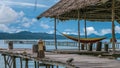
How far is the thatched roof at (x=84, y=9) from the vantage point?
53.2 feet

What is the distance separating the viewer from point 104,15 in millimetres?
21500

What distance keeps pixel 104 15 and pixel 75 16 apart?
1.59 m

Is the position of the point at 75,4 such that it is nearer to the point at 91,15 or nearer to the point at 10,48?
the point at 91,15

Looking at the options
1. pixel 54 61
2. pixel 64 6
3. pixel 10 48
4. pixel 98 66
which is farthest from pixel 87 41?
pixel 98 66

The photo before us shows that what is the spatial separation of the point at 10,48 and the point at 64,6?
5281 millimetres

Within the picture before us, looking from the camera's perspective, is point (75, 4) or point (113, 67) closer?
point (113, 67)

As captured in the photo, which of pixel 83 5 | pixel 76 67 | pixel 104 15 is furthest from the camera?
pixel 104 15

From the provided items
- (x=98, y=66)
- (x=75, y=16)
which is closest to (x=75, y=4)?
(x=75, y=16)

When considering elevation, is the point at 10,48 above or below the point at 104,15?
below

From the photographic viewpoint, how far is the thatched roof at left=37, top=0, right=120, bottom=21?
16.2m

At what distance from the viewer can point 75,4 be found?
1772 centimetres

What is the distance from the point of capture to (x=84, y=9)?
19062 millimetres

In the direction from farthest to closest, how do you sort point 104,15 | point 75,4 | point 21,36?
1. point 21,36
2. point 104,15
3. point 75,4

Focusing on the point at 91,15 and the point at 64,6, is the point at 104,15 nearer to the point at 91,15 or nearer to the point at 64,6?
the point at 91,15
